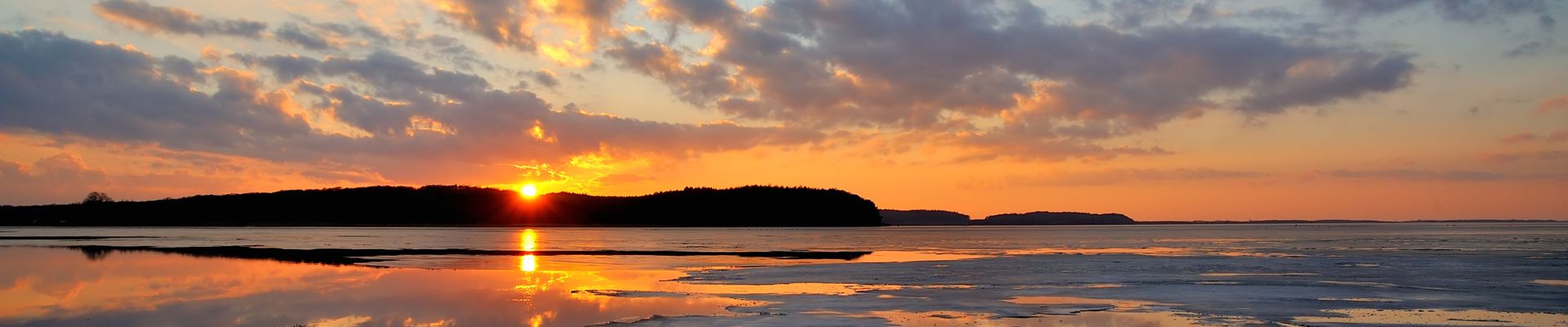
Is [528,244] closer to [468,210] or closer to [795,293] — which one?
[795,293]

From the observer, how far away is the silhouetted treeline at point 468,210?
568ft

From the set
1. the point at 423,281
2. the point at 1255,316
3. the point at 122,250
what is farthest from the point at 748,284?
the point at 122,250

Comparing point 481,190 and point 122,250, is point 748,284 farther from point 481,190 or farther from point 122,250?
point 481,190

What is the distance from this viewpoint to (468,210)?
18475 cm

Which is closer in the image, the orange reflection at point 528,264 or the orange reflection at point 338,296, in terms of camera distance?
the orange reflection at point 338,296

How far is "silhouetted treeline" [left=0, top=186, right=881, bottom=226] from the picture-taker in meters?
173

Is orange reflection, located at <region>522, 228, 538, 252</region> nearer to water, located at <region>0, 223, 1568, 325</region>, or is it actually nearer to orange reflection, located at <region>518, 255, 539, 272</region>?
orange reflection, located at <region>518, 255, 539, 272</region>

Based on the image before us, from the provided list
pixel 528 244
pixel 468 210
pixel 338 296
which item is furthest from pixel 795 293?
pixel 468 210

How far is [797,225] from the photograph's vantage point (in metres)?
194

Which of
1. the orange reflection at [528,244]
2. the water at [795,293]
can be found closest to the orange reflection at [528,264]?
the water at [795,293]

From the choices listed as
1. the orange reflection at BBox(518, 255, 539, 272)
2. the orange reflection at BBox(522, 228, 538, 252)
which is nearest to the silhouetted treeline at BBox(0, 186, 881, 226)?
the orange reflection at BBox(522, 228, 538, 252)

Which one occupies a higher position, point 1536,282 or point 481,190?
point 481,190

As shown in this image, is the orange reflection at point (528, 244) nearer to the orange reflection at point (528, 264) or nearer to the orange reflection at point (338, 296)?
the orange reflection at point (528, 264)

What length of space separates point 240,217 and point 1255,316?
597 feet
